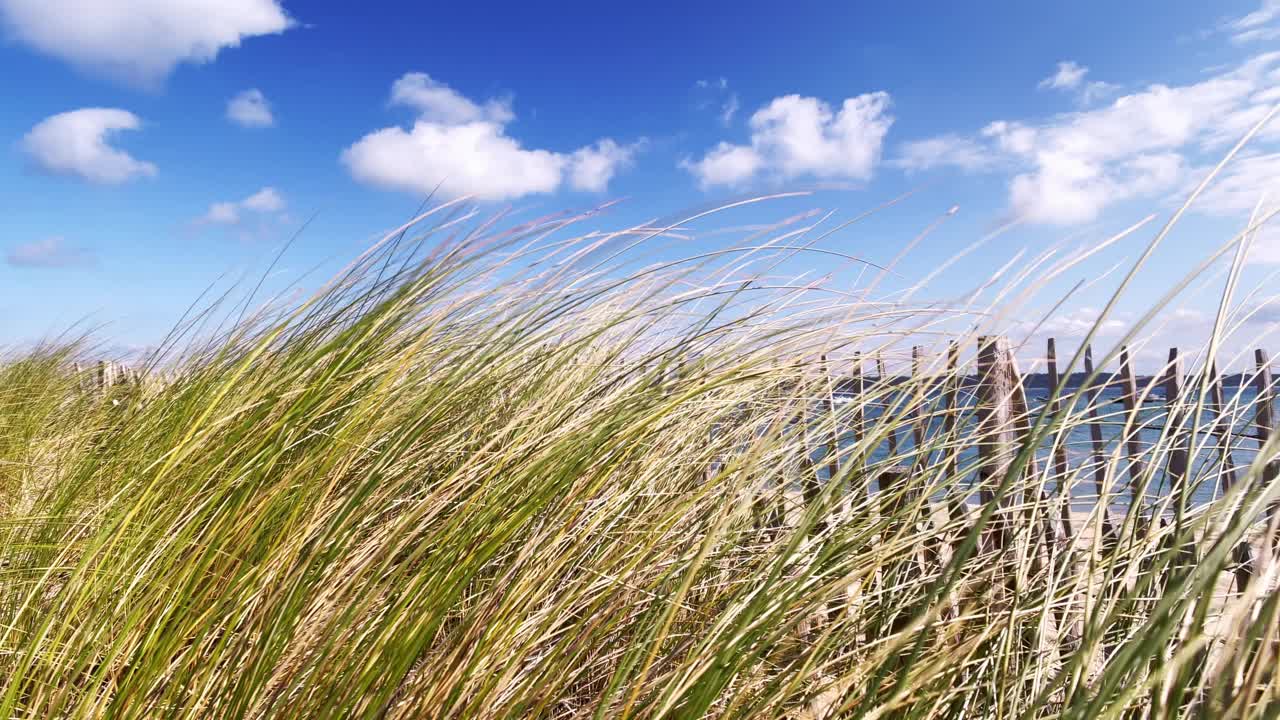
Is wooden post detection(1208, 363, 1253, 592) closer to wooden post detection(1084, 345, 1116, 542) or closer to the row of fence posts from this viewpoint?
the row of fence posts

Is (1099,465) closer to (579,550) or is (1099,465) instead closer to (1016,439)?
(1016,439)

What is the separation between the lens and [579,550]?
1.27 m

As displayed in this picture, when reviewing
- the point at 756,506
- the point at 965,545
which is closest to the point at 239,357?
the point at 756,506

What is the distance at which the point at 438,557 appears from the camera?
113 cm

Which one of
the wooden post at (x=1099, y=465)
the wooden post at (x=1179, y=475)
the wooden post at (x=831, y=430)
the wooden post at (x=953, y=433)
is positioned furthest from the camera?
the wooden post at (x=831, y=430)

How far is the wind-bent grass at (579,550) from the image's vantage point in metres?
0.85

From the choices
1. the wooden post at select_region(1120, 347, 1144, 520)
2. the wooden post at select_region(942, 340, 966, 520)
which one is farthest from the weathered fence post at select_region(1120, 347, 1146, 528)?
the wooden post at select_region(942, 340, 966, 520)

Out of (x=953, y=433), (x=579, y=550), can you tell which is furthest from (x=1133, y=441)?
(x=579, y=550)

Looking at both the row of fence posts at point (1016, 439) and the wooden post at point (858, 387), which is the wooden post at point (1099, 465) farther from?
the wooden post at point (858, 387)

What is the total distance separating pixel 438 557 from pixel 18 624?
862 mm

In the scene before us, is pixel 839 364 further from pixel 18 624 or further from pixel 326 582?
pixel 18 624

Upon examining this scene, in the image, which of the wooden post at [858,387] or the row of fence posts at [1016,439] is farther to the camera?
the wooden post at [858,387]

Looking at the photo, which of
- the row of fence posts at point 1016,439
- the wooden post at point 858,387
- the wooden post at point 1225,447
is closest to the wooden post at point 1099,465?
the row of fence posts at point 1016,439

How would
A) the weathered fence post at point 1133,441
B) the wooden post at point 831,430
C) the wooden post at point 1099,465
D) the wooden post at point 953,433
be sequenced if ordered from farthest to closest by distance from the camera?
1. the wooden post at point 831,430
2. the wooden post at point 953,433
3. the wooden post at point 1099,465
4. the weathered fence post at point 1133,441
